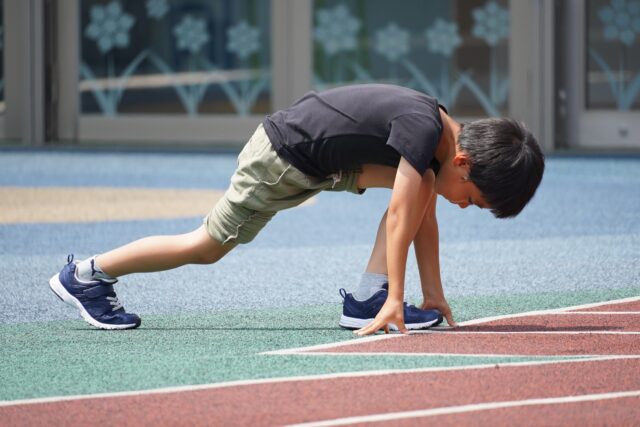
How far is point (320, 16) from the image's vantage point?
16062mm

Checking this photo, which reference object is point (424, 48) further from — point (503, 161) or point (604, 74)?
point (503, 161)

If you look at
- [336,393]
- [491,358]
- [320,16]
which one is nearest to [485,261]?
[491,358]

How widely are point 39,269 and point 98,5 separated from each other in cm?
998

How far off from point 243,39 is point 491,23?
3.01 m

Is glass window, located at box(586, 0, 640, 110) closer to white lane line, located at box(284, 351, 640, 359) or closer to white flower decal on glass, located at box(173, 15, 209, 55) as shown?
white flower decal on glass, located at box(173, 15, 209, 55)

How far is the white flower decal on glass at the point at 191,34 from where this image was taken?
54.4 ft

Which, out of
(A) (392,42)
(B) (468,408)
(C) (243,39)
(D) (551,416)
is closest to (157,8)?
(C) (243,39)

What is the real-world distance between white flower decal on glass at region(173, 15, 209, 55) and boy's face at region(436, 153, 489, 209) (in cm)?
1192

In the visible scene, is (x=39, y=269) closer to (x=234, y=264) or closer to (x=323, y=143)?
(x=234, y=264)

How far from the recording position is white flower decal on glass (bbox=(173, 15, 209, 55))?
1659cm

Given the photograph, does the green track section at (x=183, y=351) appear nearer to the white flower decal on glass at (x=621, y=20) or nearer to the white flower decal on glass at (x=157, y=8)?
the white flower decal on glass at (x=621, y=20)

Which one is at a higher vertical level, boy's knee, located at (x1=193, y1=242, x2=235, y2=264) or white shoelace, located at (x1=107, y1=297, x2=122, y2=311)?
boy's knee, located at (x1=193, y1=242, x2=235, y2=264)

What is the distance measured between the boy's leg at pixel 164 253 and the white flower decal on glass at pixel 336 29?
1105 cm

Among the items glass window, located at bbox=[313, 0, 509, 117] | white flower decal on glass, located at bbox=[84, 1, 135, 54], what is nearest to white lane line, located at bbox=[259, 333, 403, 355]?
glass window, located at bbox=[313, 0, 509, 117]
